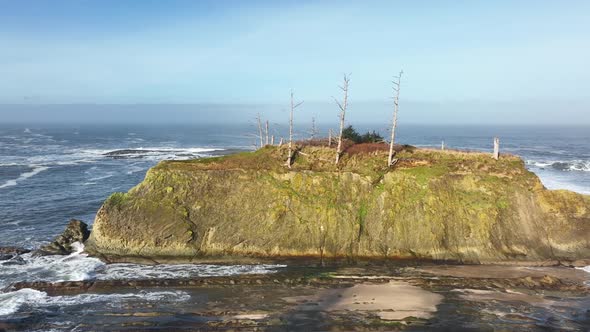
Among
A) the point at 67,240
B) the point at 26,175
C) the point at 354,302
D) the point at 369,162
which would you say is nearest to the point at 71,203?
the point at 67,240

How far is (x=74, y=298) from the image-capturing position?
2675cm

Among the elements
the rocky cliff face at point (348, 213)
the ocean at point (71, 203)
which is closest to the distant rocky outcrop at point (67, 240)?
the ocean at point (71, 203)

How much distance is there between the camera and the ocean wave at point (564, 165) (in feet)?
268

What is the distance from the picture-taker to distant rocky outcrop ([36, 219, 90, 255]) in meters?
34.8

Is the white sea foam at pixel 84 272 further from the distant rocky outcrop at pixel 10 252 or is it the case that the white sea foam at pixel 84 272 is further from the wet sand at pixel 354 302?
the wet sand at pixel 354 302

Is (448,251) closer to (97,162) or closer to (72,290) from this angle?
(72,290)

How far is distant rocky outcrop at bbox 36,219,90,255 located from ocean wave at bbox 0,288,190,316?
23.9ft

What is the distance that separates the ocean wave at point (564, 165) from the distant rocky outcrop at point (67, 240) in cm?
8065

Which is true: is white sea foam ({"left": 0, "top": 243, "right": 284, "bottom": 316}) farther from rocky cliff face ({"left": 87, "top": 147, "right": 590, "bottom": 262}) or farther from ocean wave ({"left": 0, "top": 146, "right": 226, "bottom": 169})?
ocean wave ({"left": 0, "top": 146, "right": 226, "bottom": 169})

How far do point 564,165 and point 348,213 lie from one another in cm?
6769

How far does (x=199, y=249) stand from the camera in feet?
115

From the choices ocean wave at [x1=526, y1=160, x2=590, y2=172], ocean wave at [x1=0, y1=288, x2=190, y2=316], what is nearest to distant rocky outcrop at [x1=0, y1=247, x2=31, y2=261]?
ocean wave at [x1=0, y1=288, x2=190, y2=316]

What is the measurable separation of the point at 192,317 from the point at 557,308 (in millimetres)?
21407

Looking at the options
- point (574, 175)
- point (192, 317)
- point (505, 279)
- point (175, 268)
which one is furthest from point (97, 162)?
point (574, 175)
